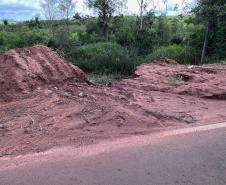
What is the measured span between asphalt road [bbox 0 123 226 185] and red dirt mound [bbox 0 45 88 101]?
261cm

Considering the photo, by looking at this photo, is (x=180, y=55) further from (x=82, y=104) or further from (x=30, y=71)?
(x=30, y=71)

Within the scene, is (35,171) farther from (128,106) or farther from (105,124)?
(128,106)

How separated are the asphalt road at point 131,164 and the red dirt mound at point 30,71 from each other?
2613mm

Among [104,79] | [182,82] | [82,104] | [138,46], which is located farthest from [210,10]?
A: [82,104]

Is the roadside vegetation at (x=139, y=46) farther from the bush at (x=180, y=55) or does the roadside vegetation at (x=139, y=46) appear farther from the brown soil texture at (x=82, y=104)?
the brown soil texture at (x=82, y=104)

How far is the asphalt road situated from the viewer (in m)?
2.42

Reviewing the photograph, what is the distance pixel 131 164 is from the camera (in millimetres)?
2695

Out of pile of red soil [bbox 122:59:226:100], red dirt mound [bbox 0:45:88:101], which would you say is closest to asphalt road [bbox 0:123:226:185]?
pile of red soil [bbox 122:59:226:100]

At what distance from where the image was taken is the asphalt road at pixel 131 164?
7.94 ft

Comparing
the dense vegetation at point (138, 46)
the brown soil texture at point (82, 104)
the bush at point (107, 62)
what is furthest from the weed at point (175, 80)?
the bush at point (107, 62)

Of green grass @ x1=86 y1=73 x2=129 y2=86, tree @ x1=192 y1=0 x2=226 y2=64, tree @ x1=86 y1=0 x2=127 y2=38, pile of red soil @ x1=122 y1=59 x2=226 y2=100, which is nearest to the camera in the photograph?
pile of red soil @ x1=122 y1=59 x2=226 y2=100

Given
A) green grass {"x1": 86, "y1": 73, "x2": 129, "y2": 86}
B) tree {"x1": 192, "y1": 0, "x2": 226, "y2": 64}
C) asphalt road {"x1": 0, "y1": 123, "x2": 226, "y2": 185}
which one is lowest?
green grass {"x1": 86, "y1": 73, "x2": 129, "y2": 86}

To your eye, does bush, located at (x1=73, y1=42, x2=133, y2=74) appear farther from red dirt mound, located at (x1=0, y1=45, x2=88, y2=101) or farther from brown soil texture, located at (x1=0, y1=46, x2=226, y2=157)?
red dirt mound, located at (x1=0, y1=45, x2=88, y2=101)

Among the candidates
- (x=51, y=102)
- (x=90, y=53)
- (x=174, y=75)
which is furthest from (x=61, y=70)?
(x=90, y=53)
